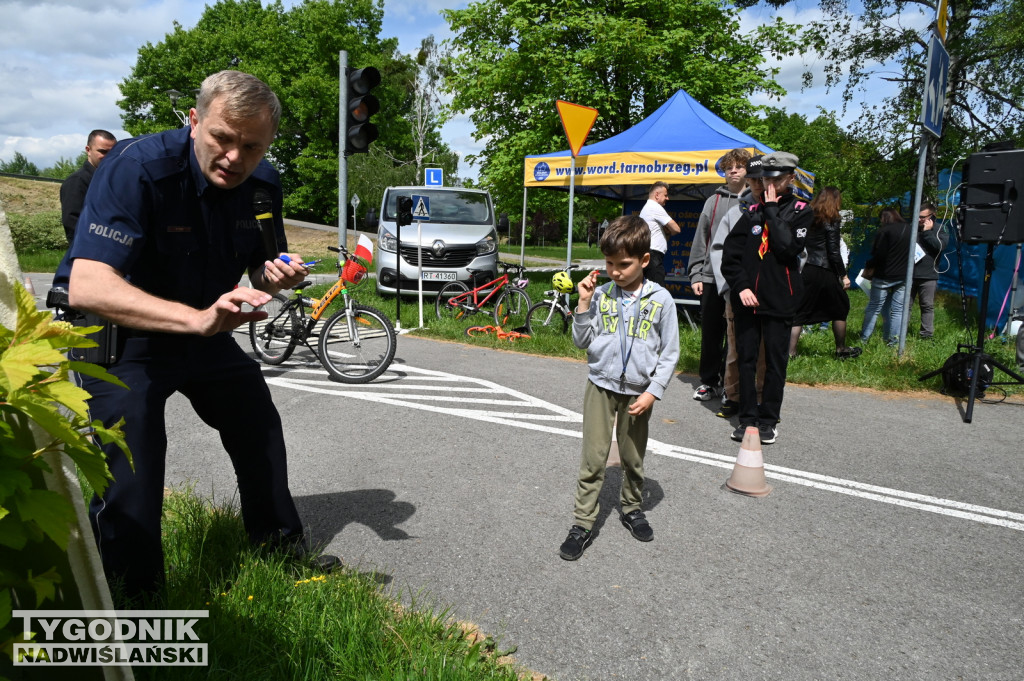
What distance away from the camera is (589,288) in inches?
140

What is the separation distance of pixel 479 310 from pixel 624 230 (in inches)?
335

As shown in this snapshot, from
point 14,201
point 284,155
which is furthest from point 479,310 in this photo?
point 284,155

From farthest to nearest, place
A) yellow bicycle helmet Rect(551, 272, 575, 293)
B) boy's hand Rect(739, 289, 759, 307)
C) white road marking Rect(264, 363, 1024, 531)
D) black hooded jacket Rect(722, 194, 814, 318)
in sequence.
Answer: boy's hand Rect(739, 289, 759, 307) < black hooded jacket Rect(722, 194, 814, 318) < white road marking Rect(264, 363, 1024, 531) < yellow bicycle helmet Rect(551, 272, 575, 293)

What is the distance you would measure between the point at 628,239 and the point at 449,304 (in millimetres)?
8613

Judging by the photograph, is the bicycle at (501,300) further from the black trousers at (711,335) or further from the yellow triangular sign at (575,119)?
the black trousers at (711,335)

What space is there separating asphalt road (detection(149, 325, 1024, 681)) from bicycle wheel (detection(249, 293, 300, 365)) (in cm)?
171

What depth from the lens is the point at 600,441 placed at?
3619 millimetres

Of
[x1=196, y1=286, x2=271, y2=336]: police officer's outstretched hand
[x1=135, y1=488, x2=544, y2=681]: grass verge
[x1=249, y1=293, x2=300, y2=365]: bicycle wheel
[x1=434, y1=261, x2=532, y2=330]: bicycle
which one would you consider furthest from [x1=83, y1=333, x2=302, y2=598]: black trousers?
[x1=434, y1=261, x2=532, y2=330]: bicycle

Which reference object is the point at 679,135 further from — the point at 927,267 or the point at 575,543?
the point at 575,543

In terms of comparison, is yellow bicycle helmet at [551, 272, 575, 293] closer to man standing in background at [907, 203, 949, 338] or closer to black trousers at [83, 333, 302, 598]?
black trousers at [83, 333, 302, 598]

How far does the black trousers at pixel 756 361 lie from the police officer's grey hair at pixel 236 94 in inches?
167

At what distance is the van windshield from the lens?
48.3 feet

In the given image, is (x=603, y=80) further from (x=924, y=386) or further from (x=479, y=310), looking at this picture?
(x=924, y=386)

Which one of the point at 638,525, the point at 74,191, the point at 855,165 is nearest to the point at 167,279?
the point at 638,525
